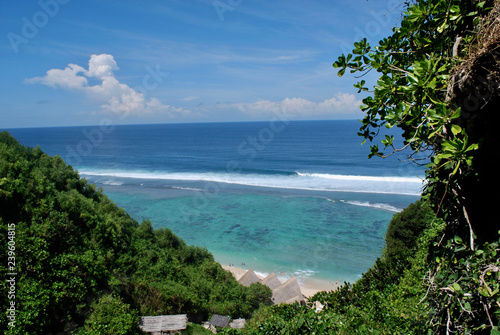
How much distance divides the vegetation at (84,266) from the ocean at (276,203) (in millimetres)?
7455

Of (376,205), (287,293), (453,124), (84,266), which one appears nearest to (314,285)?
(287,293)

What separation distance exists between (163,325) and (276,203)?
88.8ft

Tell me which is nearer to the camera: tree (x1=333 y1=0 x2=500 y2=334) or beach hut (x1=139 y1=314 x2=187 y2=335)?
tree (x1=333 y1=0 x2=500 y2=334)

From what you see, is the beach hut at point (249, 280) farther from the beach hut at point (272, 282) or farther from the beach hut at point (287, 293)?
the beach hut at point (287, 293)

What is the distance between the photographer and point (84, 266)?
10.2 metres

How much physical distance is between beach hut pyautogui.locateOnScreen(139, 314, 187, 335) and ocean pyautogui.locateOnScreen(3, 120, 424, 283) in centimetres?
1169

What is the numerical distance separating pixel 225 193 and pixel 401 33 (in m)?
38.8

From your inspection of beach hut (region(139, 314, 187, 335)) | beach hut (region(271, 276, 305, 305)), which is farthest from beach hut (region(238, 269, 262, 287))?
beach hut (region(139, 314, 187, 335))

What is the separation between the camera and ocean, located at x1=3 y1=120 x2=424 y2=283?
23391mm

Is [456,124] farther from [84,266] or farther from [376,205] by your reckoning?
[376,205]

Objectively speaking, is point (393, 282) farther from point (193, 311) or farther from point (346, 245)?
point (346, 245)

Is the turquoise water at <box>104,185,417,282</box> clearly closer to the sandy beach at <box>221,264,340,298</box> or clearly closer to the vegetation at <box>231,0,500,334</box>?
the sandy beach at <box>221,264,340,298</box>

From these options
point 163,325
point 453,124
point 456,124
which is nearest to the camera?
point 453,124

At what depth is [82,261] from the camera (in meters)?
10.3
